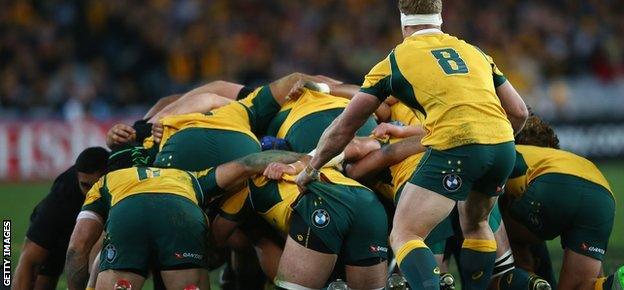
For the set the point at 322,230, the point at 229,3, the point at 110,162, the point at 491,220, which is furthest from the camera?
the point at 229,3

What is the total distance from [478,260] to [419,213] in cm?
74

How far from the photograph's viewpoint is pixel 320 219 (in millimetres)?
6539

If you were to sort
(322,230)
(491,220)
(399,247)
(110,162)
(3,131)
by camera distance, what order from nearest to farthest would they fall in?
(399,247) → (322,230) → (491,220) → (110,162) → (3,131)

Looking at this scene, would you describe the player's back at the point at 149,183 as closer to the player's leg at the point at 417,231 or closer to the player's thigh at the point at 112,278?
the player's thigh at the point at 112,278

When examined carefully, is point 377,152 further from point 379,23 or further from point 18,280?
point 379,23

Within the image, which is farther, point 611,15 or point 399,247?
point 611,15

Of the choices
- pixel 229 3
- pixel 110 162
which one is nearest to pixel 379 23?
pixel 229 3

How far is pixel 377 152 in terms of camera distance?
7152mm

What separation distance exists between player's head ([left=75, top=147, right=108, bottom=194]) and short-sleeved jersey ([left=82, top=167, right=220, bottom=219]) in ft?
2.80

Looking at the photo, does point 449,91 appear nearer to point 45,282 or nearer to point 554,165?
point 554,165

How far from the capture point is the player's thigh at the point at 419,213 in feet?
19.8

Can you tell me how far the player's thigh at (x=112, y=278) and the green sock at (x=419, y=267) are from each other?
162 centimetres

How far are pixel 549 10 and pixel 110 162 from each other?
49.0ft

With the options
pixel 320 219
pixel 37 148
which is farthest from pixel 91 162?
pixel 37 148
